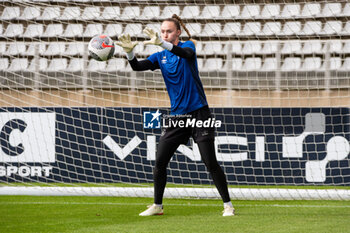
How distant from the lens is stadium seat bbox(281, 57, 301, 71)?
380 inches

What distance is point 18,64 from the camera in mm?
9008

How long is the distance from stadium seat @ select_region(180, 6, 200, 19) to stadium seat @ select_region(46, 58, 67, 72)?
2.43 metres

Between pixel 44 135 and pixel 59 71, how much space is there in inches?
101

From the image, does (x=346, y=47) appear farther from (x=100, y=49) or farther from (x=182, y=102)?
(x=100, y=49)

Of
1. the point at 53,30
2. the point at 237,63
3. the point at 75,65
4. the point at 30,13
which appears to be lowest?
the point at 237,63

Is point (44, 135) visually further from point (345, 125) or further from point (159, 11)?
point (159, 11)

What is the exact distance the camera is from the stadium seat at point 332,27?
10656 mm

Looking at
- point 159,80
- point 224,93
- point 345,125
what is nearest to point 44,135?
point 159,80

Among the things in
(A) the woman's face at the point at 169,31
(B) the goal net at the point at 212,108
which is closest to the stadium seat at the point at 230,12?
(B) the goal net at the point at 212,108

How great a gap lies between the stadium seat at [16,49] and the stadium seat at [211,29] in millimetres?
3266

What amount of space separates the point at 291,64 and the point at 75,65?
11.8 ft

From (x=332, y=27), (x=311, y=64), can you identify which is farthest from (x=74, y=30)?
(x=332, y=27)

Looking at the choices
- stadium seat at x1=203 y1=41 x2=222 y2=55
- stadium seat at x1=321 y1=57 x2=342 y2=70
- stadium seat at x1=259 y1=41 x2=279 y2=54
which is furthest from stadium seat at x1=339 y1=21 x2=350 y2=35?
stadium seat at x1=203 y1=41 x2=222 y2=55

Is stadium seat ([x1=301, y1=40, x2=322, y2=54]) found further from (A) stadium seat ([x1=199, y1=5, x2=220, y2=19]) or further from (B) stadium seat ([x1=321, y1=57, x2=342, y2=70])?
(A) stadium seat ([x1=199, y1=5, x2=220, y2=19])
